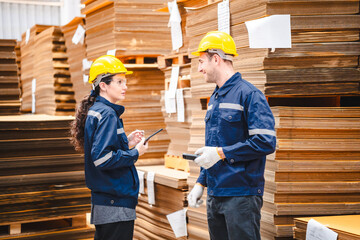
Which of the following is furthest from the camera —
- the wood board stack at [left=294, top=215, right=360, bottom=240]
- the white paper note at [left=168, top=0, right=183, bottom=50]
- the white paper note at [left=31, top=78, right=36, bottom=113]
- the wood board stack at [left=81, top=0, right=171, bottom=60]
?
the white paper note at [left=31, top=78, right=36, bottom=113]

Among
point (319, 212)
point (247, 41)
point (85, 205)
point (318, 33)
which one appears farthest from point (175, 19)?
point (319, 212)

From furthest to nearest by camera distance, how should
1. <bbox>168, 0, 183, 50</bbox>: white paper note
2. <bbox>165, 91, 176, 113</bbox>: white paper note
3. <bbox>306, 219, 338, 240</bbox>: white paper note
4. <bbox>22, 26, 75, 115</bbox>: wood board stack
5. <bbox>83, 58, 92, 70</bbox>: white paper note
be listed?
<bbox>22, 26, 75, 115</bbox>: wood board stack < <bbox>83, 58, 92, 70</bbox>: white paper note < <bbox>165, 91, 176, 113</bbox>: white paper note < <bbox>168, 0, 183, 50</bbox>: white paper note < <bbox>306, 219, 338, 240</bbox>: white paper note

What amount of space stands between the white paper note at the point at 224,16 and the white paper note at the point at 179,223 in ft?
6.20

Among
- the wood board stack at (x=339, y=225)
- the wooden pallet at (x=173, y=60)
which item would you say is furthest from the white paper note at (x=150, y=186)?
the wood board stack at (x=339, y=225)

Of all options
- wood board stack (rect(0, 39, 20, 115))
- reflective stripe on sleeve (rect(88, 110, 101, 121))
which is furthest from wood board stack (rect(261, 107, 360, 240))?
wood board stack (rect(0, 39, 20, 115))

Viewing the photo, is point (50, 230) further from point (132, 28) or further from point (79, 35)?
point (79, 35)

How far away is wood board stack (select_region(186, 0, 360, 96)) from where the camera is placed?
3.82 m

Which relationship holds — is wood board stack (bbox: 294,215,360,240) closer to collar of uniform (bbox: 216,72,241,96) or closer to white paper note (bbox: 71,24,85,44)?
collar of uniform (bbox: 216,72,241,96)

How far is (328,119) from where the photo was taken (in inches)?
154

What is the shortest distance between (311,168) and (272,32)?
1.12 metres

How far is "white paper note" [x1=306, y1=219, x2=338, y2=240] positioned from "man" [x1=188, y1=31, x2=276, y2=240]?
0.60m

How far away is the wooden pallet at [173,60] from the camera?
17.7ft

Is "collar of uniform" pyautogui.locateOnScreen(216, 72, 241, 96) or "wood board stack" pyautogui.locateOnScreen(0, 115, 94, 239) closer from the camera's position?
"collar of uniform" pyautogui.locateOnScreen(216, 72, 241, 96)

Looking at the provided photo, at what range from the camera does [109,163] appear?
3570 mm
